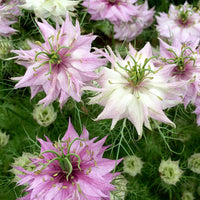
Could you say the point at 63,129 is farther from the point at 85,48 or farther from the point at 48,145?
the point at 85,48

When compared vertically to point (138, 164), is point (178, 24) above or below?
above

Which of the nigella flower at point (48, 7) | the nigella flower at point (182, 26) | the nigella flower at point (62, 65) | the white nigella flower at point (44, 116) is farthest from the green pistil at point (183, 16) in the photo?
the white nigella flower at point (44, 116)

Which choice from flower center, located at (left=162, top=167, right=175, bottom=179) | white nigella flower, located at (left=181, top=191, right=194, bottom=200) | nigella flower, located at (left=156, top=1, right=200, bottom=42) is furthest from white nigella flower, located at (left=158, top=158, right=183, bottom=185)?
nigella flower, located at (left=156, top=1, right=200, bottom=42)

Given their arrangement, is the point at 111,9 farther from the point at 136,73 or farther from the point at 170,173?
the point at 170,173

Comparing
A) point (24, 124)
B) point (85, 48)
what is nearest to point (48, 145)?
point (85, 48)

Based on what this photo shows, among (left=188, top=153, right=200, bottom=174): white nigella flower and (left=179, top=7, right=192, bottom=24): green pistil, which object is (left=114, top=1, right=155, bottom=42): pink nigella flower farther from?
(left=188, top=153, right=200, bottom=174): white nigella flower

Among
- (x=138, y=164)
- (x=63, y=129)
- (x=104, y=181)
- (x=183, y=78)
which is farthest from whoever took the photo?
(x=63, y=129)
